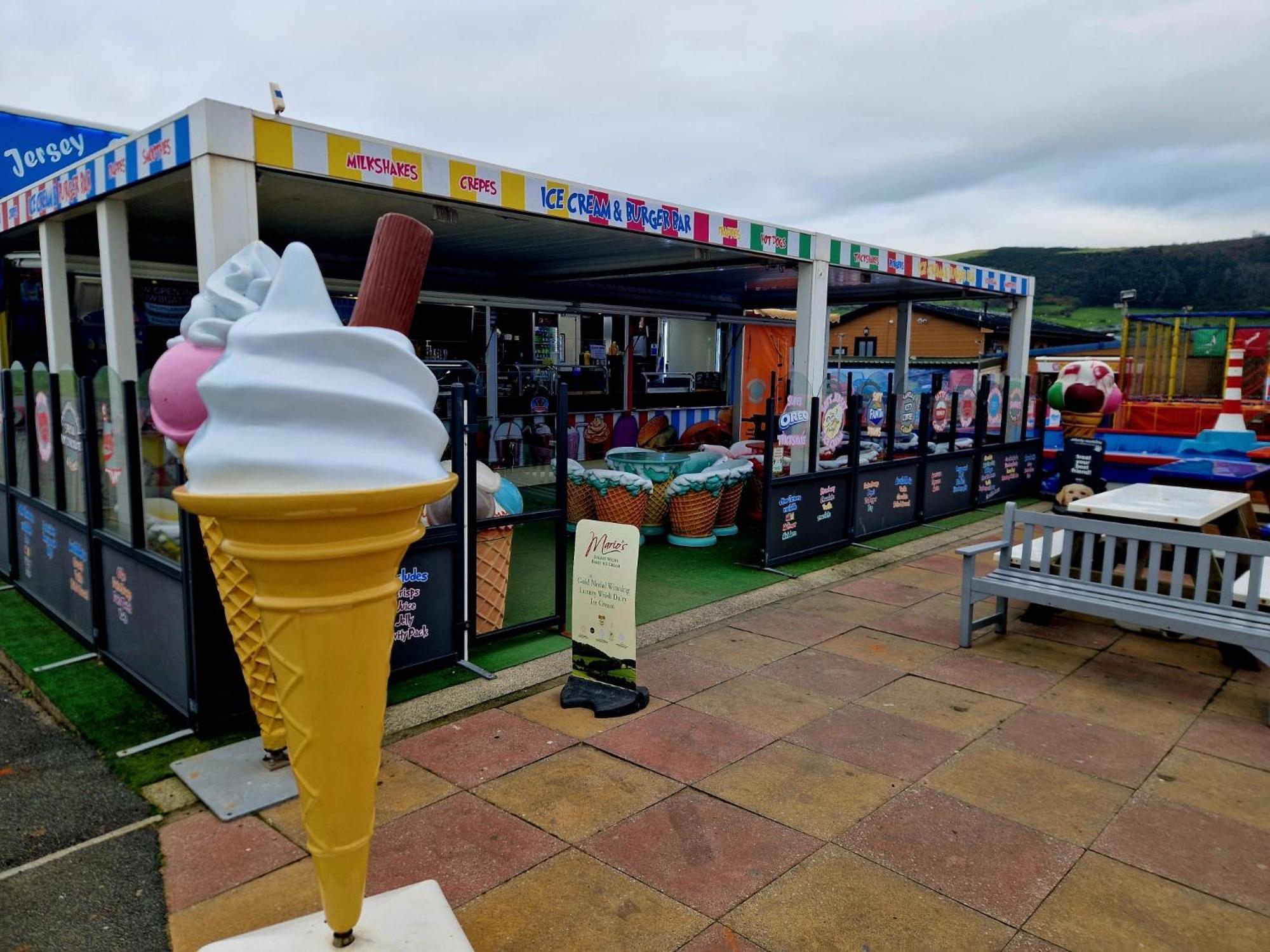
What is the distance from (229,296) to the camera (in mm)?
2951

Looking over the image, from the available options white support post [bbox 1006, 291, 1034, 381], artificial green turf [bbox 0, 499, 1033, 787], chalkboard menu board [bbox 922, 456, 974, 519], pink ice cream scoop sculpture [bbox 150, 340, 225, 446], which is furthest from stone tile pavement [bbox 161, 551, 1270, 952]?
white support post [bbox 1006, 291, 1034, 381]

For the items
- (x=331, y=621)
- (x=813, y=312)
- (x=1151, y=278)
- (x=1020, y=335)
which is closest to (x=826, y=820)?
(x=331, y=621)

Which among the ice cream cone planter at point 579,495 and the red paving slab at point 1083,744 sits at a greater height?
the ice cream cone planter at point 579,495

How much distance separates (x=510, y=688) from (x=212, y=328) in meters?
2.92

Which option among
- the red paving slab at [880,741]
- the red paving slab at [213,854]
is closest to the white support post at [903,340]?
the red paving slab at [880,741]

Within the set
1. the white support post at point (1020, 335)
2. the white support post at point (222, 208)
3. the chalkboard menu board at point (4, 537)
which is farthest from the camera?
the white support post at point (1020, 335)

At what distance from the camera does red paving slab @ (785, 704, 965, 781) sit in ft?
13.2

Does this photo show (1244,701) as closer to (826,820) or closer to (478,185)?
(826,820)

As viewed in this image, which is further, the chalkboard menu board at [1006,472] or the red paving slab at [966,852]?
the chalkboard menu board at [1006,472]

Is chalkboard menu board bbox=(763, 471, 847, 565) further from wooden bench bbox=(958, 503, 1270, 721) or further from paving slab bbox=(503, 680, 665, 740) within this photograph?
paving slab bbox=(503, 680, 665, 740)

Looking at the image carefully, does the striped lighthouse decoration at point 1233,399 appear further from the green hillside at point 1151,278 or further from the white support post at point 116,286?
the green hillside at point 1151,278

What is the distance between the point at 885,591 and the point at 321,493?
20.8 ft

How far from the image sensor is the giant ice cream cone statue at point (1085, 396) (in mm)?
11094

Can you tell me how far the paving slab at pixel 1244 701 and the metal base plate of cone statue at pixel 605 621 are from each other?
11.0ft
